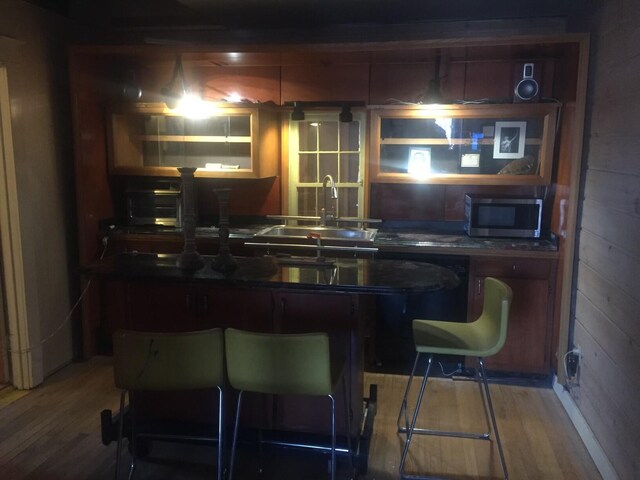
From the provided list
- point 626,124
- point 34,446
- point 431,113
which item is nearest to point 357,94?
point 431,113

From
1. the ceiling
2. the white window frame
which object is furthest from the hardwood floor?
the ceiling

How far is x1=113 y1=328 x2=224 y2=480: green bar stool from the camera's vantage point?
2008mm

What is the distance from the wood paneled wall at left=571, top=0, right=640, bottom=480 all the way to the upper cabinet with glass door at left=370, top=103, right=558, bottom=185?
0.61 m

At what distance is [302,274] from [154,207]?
2.08 meters

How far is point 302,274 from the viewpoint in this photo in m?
2.35

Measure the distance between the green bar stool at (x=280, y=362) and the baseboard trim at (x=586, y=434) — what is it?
4.43ft

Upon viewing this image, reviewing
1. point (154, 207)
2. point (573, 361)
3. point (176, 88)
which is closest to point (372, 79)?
point (176, 88)

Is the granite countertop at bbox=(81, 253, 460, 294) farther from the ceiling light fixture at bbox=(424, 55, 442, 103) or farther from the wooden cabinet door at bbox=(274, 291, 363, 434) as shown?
the ceiling light fixture at bbox=(424, 55, 442, 103)

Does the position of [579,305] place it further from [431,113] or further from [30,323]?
[30,323]

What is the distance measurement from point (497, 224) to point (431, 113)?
0.88 metres

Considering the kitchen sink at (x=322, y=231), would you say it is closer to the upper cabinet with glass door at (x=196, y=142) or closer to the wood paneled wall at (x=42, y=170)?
the upper cabinet with glass door at (x=196, y=142)

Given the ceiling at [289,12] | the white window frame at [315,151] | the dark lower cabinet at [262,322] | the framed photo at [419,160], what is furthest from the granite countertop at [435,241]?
the ceiling at [289,12]

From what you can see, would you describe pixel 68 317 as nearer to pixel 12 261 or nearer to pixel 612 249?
pixel 12 261

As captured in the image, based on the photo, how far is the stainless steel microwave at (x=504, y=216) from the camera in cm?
360
